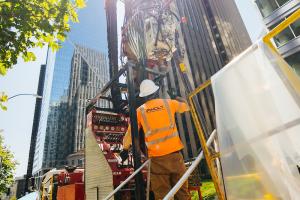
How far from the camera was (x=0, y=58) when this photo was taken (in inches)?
209

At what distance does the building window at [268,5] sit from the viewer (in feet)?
76.1

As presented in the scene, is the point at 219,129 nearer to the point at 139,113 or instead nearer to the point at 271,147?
the point at 271,147

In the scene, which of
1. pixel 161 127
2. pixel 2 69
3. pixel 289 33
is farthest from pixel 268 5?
pixel 2 69

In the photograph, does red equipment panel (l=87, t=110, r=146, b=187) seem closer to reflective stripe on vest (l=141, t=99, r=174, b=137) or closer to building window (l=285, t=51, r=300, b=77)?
reflective stripe on vest (l=141, t=99, r=174, b=137)

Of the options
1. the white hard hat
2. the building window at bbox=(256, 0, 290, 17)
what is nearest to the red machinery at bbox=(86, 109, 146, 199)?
the white hard hat

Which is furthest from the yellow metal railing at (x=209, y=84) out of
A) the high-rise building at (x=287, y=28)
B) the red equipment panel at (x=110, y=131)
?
the high-rise building at (x=287, y=28)

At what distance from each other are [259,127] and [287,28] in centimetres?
2351

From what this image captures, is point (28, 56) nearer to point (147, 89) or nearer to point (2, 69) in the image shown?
point (2, 69)

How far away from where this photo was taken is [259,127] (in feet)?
7.22

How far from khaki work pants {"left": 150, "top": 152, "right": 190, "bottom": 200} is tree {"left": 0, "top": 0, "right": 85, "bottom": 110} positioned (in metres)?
3.80

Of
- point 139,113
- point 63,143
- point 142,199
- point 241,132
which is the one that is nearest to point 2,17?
point 139,113

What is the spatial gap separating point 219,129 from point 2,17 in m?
4.91

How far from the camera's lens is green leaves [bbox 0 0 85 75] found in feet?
16.2

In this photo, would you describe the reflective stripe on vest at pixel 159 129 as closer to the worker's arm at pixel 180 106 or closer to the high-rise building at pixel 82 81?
the worker's arm at pixel 180 106
